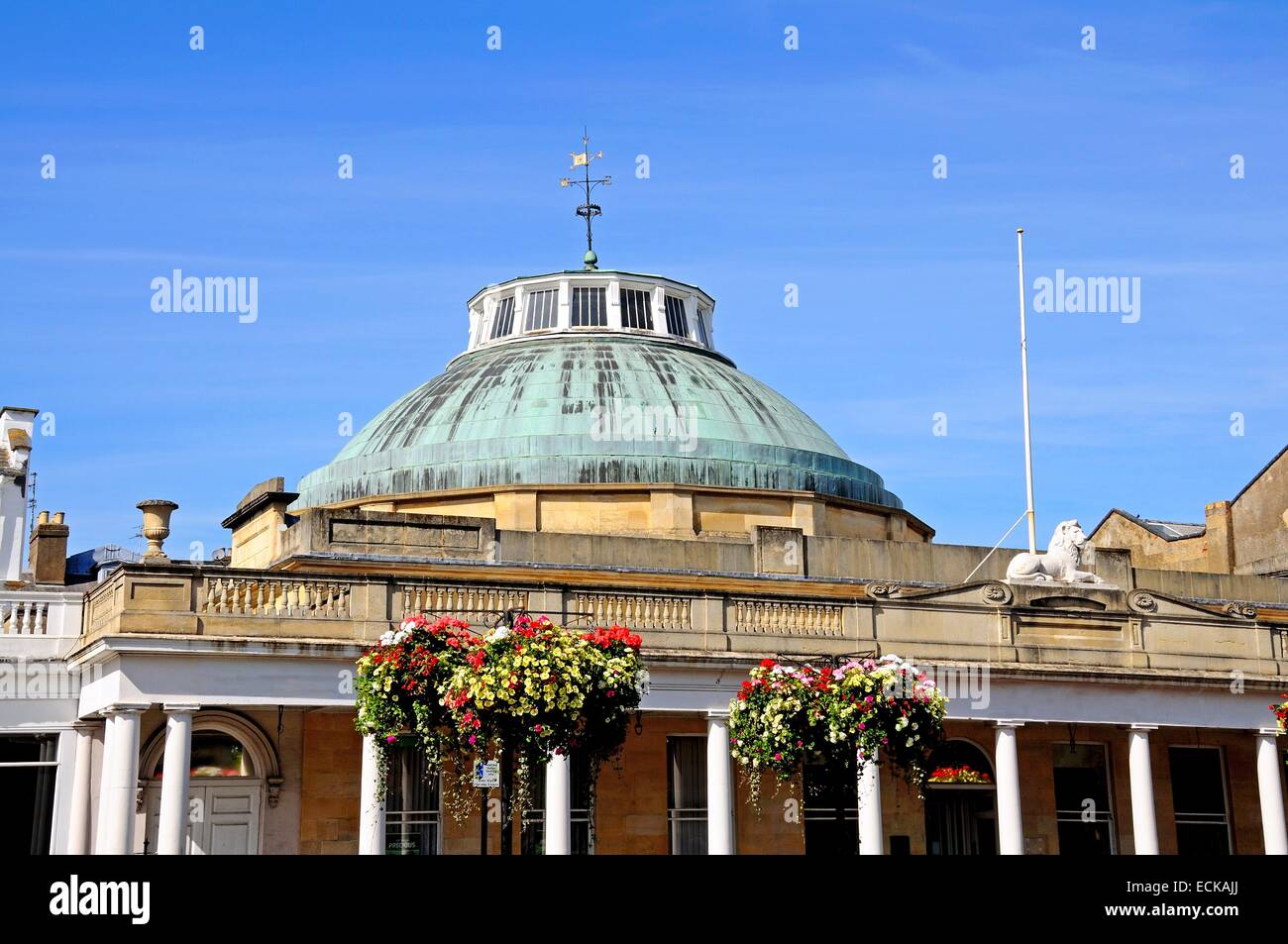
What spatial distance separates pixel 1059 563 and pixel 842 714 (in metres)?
11.3

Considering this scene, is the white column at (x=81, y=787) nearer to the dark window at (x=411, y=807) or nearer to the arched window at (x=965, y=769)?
the dark window at (x=411, y=807)

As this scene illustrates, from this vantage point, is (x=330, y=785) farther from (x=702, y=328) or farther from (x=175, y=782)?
(x=702, y=328)

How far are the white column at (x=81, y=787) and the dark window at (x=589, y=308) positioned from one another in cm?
2185

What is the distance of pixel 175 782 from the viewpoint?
83.5 feet

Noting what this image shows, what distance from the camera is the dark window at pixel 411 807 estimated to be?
2922 cm

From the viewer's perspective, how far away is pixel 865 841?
29766 millimetres

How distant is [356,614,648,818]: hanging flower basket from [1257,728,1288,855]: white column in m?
15.9

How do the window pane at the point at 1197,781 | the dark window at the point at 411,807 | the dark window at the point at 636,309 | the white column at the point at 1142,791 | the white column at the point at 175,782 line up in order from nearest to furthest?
the white column at the point at 175,782
the dark window at the point at 411,807
the white column at the point at 1142,791
the window pane at the point at 1197,781
the dark window at the point at 636,309

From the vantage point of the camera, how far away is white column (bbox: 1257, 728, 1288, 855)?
3344cm

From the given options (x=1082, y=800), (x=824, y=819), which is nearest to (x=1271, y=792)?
(x=1082, y=800)

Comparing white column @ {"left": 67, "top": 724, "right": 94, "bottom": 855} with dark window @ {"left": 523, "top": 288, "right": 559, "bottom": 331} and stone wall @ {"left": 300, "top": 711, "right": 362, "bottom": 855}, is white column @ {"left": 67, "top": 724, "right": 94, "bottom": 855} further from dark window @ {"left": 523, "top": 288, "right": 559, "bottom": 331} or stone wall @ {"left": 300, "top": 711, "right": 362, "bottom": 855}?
dark window @ {"left": 523, "top": 288, "right": 559, "bottom": 331}

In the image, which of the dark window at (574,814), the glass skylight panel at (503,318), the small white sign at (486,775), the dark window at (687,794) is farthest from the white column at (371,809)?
the glass skylight panel at (503,318)
